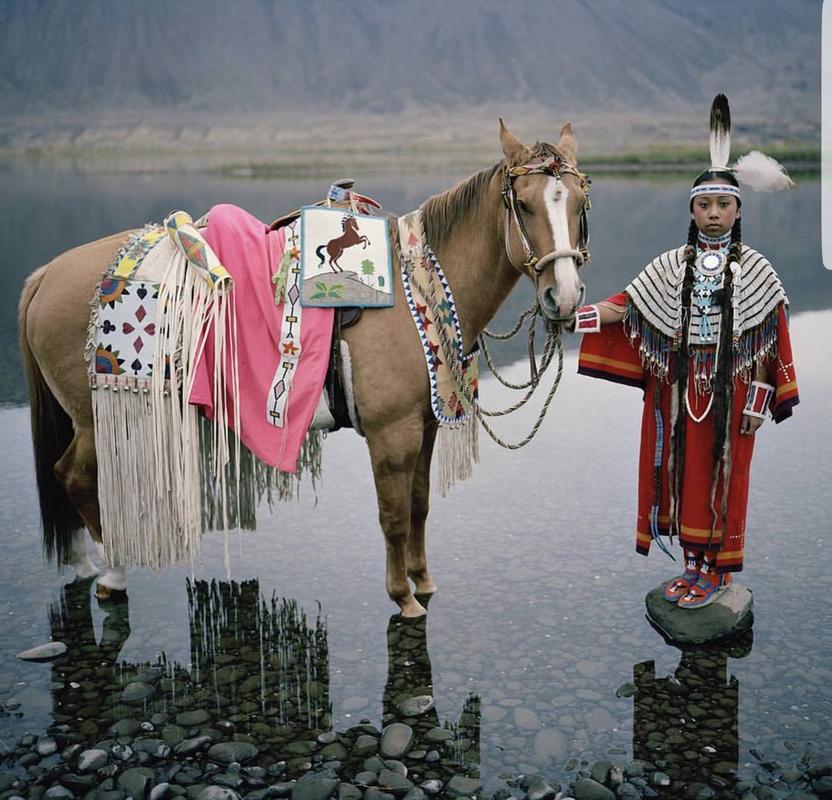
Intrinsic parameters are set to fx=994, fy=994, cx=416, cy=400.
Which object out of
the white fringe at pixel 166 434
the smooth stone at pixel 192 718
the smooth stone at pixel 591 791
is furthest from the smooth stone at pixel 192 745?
the smooth stone at pixel 591 791

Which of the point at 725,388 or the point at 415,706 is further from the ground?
the point at 725,388

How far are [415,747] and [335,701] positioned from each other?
1.43 ft

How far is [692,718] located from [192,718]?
1794mm

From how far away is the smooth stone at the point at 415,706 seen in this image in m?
3.60

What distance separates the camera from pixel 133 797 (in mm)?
3107

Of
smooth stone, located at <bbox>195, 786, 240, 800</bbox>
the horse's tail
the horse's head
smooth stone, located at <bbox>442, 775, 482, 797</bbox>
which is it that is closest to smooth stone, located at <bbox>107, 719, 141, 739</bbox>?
smooth stone, located at <bbox>195, 786, 240, 800</bbox>

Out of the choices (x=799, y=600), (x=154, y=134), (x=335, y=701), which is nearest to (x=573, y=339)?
(x=799, y=600)

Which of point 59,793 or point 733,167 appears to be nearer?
point 59,793

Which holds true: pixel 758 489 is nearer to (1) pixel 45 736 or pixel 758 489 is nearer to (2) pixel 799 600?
(2) pixel 799 600

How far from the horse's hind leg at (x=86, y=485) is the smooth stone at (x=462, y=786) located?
1.99 m

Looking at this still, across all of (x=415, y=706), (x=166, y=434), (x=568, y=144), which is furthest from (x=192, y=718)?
(x=568, y=144)

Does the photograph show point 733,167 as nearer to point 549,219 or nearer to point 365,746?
point 549,219

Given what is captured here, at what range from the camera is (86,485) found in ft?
14.3

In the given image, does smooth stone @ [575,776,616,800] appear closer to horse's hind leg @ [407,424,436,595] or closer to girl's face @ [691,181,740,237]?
horse's hind leg @ [407,424,436,595]
